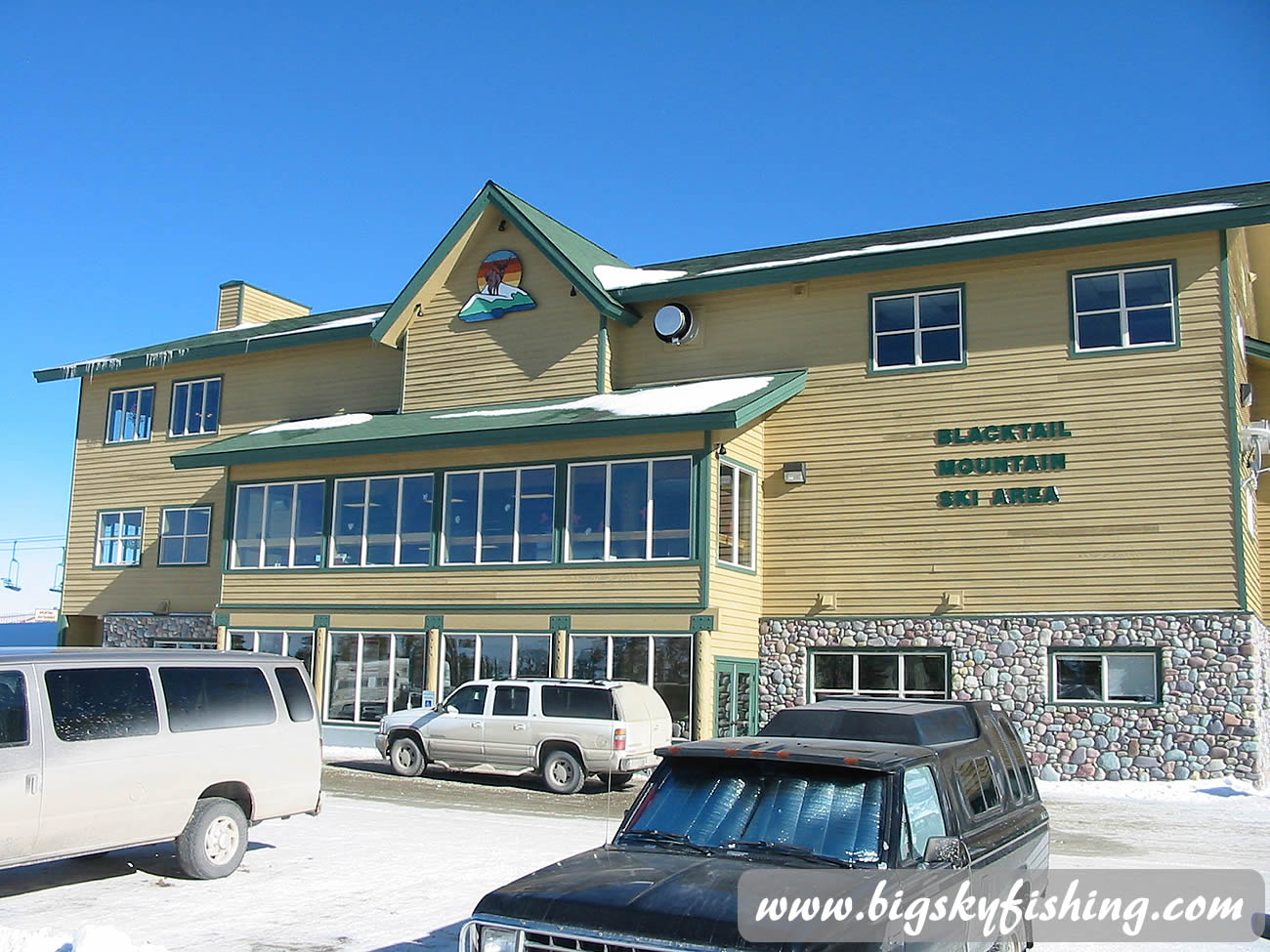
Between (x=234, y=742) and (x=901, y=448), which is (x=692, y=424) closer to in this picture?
(x=901, y=448)

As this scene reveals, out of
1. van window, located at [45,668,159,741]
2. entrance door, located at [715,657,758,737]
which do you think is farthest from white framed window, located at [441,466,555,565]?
van window, located at [45,668,159,741]

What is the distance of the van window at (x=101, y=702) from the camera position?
966 centimetres

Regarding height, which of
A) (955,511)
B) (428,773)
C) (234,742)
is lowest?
(428,773)

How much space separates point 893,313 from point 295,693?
14.8 m

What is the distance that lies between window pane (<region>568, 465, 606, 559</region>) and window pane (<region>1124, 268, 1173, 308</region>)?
32.3ft

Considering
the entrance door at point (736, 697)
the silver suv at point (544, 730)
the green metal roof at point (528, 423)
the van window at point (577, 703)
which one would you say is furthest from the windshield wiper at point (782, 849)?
the entrance door at point (736, 697)

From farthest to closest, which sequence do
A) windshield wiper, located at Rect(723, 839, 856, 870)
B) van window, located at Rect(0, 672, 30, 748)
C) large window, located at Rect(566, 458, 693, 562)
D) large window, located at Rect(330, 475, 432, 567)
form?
large window, located at Rect(330, 475, 432, 567) → large window, located at Rect(566, 458, 693, 562) → van window, located at Rect(0, 672, 30, 748) → windshield wiper, located at Rect(723, 839, 856, 870)

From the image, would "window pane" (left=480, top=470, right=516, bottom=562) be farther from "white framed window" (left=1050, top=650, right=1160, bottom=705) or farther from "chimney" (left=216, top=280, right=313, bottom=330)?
"chimney" (left=216, top=280, right=313, bottom=330)

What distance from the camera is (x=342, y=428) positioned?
2600 centimetres

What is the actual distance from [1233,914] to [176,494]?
1066 inches

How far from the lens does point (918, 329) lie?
74.0 feet

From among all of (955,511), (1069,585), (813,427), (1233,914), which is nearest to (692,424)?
(813,427)

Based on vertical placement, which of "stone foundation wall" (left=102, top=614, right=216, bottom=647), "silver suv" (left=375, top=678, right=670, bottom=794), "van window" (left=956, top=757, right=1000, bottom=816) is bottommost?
"silver suv" (left=375, top=678, right=670, bottom=794)

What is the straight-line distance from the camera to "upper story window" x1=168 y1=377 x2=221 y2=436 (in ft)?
101
